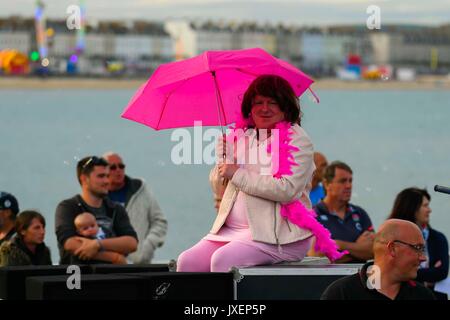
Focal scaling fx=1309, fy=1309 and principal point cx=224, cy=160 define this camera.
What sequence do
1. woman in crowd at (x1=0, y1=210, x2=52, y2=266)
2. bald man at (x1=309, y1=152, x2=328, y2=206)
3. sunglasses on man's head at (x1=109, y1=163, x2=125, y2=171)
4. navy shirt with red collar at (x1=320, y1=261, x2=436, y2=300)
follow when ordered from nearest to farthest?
navy shirt with red collar at (x1=320, y1=261, x2=436, y2=300) < woman in crowd at (x1=0, y1=210, x2=52, y2=266) < sunglasses on man's head at (x1=109, y1=163, x2=125, y2=171) < bald man at (x1=309, y1=152, x2=328, y2=206)

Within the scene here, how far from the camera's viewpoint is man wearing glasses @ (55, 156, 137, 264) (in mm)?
8305

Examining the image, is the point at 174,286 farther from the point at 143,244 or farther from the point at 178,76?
the point at 143,244

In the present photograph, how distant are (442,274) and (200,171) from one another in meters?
27.3

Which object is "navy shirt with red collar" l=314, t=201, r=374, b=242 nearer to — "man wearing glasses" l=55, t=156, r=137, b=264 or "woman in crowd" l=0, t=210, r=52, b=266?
"man wearing glasses" l=55, t=156, r=137, b=264

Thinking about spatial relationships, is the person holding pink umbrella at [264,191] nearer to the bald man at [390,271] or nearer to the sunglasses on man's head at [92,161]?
the bald man at [390,271]

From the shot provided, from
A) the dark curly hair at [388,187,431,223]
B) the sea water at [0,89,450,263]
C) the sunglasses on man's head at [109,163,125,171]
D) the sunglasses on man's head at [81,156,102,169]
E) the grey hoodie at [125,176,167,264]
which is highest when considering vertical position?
the sunglasses on man's head at [81,156,102,169]

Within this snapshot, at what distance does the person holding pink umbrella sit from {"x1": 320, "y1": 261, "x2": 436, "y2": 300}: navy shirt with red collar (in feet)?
2.92

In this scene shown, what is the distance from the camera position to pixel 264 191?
5691 mm

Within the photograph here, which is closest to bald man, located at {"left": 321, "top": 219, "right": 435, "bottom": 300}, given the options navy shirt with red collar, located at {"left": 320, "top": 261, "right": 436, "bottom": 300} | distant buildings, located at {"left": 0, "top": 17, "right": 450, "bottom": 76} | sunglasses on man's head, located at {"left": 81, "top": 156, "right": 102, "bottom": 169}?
navy shirt with red collar, located at {"left": 320, "top": 261, "right": 436, "bottom": 300}

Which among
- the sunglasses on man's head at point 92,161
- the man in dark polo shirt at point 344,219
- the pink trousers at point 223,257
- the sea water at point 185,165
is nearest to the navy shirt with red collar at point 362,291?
the pink trousers at point 223,257

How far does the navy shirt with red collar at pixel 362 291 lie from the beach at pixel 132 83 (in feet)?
354

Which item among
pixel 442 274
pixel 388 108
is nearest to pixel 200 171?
pixel 442 274

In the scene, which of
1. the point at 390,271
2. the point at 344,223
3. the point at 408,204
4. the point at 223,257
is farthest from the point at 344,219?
the point at 390,271

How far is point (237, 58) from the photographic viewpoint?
6.41 meters
